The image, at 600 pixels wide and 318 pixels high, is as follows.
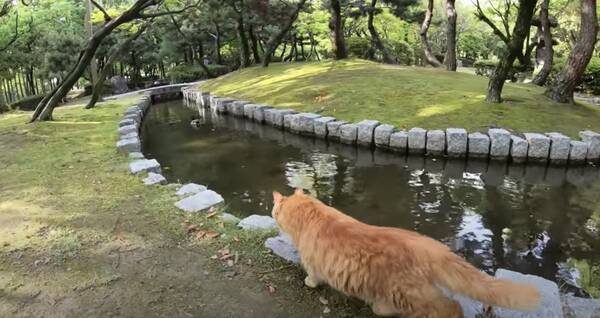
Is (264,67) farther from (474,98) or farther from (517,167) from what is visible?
(517,167)

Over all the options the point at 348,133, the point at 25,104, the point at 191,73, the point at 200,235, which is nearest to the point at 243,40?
the point at 191,73

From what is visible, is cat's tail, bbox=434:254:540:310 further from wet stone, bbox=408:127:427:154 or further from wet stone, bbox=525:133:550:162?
wet stone, bbox=525:133:550:162

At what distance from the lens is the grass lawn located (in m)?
8.35

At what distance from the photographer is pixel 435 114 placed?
8844 mm

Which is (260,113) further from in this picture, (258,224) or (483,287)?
(483,287)

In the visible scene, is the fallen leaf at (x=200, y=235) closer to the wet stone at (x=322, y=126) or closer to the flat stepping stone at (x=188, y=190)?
the flat stepping stone at (x=188, y=190)

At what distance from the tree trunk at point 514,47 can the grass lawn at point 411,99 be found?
323mm

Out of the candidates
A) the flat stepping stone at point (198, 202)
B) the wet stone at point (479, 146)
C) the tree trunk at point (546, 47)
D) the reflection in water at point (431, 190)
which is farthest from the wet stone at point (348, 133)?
the tree trunk at point (546, 47)

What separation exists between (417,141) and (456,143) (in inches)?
27.4

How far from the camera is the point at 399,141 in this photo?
7.92 meters

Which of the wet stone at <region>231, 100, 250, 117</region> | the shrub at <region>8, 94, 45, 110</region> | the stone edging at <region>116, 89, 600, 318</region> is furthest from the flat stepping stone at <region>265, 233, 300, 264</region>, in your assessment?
the shrub at <region>8, 94, 45, 110</region>

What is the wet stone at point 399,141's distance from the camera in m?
Result: 7.89

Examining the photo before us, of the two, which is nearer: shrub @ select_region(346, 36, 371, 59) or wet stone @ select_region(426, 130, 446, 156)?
wet stone @ select_region(426, 130, 446, 156)

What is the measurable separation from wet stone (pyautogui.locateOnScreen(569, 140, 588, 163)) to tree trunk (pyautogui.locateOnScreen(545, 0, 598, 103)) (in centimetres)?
307
